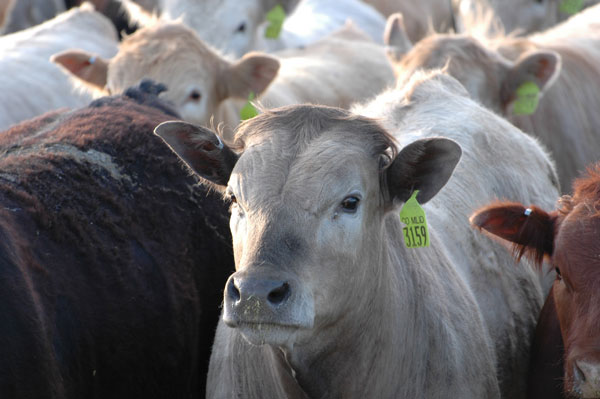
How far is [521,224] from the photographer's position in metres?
3.83

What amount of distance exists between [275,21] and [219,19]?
29.8 inches

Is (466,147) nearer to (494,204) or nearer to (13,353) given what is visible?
(494,204)

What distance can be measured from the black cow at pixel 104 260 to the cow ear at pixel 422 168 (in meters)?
1.25

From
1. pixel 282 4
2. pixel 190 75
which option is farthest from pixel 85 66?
pixel 282 4

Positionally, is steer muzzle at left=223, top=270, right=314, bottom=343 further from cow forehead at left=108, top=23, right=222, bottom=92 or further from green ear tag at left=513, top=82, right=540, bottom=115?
green ear tag at left=513, top=82, right=540, bottom=115

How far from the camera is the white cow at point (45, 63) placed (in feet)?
22.1

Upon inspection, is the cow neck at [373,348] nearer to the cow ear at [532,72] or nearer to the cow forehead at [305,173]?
the cow forehead at [305,173]

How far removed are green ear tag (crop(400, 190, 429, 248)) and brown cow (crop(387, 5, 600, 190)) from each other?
2.66 metres

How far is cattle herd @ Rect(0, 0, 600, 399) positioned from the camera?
3020mm

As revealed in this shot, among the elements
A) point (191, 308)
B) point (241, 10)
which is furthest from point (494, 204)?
point (241, 10)

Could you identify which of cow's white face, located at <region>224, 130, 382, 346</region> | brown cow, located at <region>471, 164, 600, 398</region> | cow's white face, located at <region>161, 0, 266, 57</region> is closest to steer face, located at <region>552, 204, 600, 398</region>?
brown cow, located at <region>471, 164, 600, 398</region>

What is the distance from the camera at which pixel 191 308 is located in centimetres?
410

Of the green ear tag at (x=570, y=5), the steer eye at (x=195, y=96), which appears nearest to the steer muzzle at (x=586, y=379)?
the steer eye at (x=195, y=96)

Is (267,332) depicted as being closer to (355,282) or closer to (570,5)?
(355,282)
